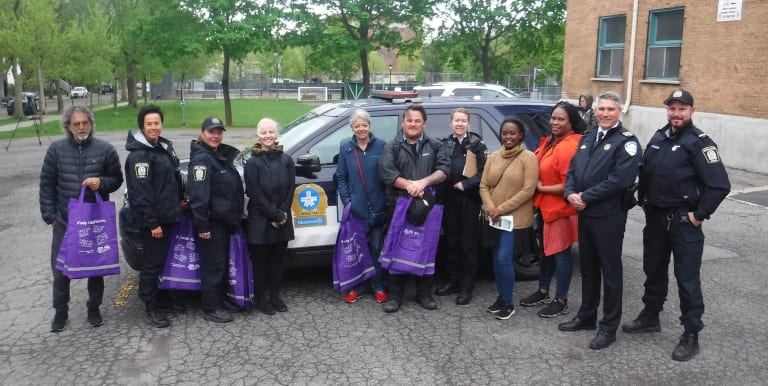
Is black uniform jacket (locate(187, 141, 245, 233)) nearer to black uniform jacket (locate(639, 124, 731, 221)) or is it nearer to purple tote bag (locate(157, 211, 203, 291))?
purple tote bag (locate(157, 211, 203, 291))

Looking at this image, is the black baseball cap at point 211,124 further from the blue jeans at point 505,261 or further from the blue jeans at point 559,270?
the blue jeans at point 559,270

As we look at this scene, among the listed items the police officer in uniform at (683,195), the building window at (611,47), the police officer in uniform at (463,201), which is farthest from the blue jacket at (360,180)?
the building window at (611,47)

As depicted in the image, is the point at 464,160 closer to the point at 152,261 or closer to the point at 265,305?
the point at 265,305

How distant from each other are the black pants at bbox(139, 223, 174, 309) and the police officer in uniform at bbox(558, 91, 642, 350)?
3.00 metres

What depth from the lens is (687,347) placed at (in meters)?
4.26

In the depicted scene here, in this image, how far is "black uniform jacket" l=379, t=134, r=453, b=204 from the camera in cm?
487

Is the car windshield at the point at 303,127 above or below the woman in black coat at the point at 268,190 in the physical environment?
above

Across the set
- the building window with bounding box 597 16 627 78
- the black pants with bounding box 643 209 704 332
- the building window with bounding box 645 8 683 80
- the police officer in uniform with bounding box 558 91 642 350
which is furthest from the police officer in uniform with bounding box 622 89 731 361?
the building window with bounding box 597 16 627 78

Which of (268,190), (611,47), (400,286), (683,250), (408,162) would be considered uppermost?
(611,47)

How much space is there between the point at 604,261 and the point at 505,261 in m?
0.77

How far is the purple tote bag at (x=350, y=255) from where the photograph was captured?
508 centimetres

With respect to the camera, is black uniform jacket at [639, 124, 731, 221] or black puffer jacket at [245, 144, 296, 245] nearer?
black uniform jacket at [639, 124, 731, 221]

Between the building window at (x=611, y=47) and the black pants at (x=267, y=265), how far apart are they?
47.5 ft

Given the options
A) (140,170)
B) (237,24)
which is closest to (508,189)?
(140,170)
